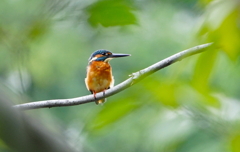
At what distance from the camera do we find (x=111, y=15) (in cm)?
79

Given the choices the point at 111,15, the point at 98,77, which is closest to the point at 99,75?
the point at 98,77

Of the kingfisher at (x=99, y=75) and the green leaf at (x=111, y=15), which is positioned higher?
the kingfisher at (x=99, y=75)

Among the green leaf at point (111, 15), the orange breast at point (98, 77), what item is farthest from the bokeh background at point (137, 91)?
the orange breast at point (98, 77)

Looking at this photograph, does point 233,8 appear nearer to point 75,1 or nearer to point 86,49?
point 75,1

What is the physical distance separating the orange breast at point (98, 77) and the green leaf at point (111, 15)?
2017 mm

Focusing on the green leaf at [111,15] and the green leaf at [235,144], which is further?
the green leaf at [111,15]

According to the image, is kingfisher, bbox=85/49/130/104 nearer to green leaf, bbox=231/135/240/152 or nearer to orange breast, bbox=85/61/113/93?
orange breast, bbox=85/61/113/93

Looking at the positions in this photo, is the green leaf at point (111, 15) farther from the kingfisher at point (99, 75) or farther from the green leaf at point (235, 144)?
the kingfisher at point (99, 75)

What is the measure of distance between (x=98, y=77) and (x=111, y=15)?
6.92ft

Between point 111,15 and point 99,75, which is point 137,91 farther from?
point 99,75

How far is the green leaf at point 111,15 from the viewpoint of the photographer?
0.75 m

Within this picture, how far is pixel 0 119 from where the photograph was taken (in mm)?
285

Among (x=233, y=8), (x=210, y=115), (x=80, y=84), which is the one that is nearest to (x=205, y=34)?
(x=233, y=8)

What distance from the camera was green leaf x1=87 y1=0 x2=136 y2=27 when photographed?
29.7 inches
